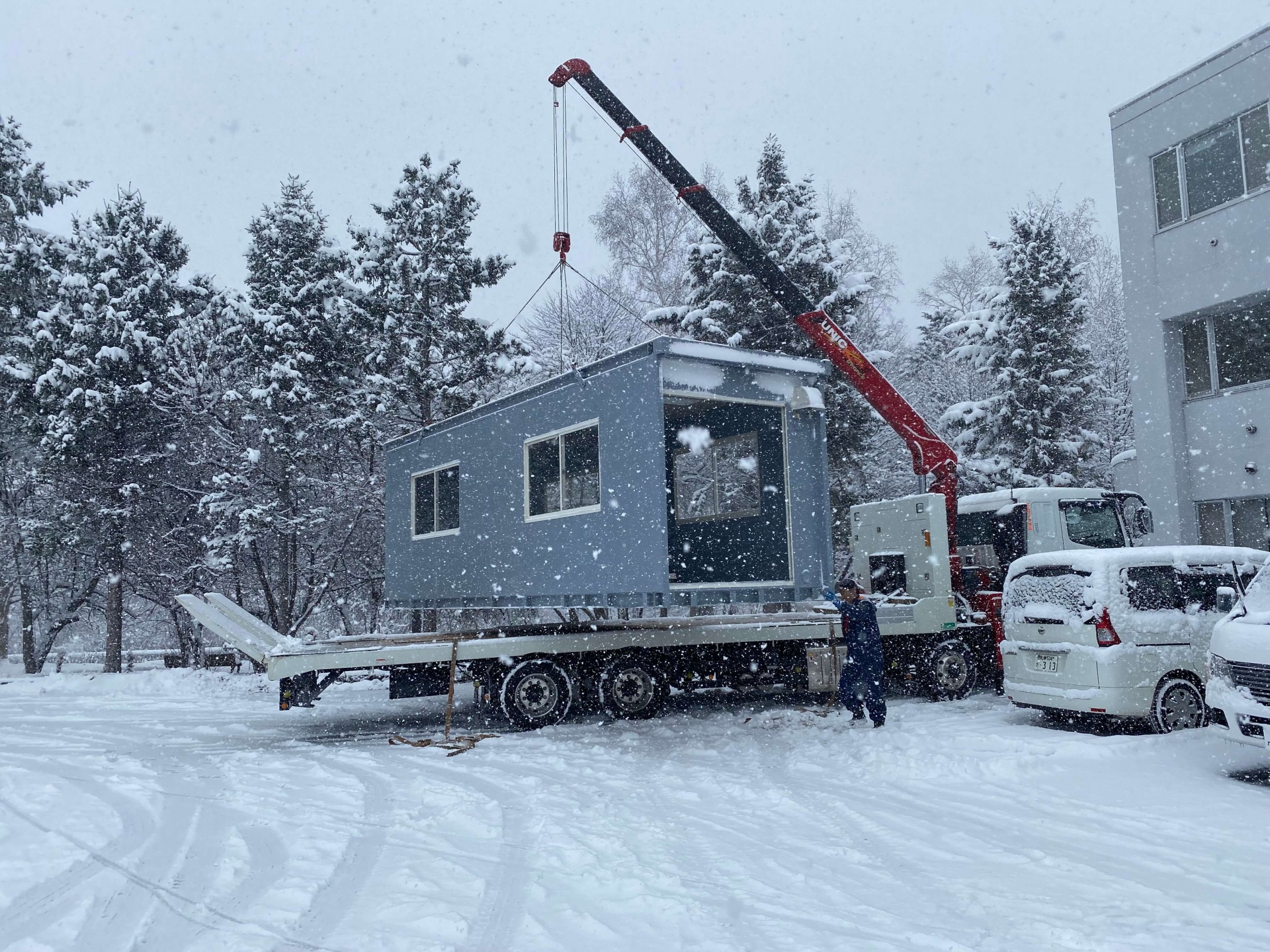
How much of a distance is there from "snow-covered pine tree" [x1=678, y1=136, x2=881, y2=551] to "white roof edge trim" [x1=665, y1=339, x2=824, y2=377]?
29.2ft

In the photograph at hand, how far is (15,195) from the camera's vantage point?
69.9 feet

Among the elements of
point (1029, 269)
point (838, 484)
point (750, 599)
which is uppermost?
point (1029, 269)

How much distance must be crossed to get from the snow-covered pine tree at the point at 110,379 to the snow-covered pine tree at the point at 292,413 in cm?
147

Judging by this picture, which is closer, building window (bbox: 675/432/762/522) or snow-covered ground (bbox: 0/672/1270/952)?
snow-covered ground (bbox: 0/672/1270/952)

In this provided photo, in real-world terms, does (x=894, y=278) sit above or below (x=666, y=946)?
above

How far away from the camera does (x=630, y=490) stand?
9383 mm

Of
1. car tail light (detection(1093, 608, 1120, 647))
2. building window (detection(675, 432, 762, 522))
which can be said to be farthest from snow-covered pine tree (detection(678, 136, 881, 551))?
car tail light (detection(1093, 608, 1120, 647))

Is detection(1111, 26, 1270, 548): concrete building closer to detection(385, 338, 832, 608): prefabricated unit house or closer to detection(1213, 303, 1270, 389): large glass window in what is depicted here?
detection(1213, 303, 1270, 389): large glass window

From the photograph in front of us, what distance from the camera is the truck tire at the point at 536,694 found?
10.2m

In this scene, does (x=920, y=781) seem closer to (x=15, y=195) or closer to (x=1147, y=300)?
(x=1147, y=300)

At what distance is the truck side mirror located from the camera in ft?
37.6

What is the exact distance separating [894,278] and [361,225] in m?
15.5

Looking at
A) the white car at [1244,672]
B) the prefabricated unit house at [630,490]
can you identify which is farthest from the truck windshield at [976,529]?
the white car at [1244,672]

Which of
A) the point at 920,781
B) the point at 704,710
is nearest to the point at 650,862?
the point at 920,781
